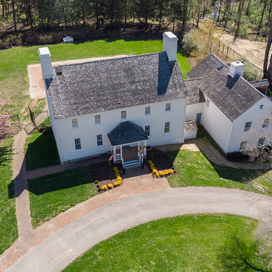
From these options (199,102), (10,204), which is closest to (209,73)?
(199,102)

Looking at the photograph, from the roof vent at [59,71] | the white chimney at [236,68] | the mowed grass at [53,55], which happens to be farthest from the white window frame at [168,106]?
the mowed grass at [53,55]

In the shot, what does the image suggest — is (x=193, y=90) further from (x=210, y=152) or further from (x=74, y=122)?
(x=74, y=122)

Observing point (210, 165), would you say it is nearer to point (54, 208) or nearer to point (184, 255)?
point (184, 255)

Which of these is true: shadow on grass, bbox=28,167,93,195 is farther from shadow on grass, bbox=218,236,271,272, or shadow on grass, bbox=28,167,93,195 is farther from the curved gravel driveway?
shadow on grass, bbox=218,236,271,272

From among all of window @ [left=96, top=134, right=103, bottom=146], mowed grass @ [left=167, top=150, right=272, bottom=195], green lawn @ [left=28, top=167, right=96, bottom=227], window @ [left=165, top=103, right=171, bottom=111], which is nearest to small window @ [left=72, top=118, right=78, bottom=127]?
window @ [left=96, top=134, right=103, bottom=146]

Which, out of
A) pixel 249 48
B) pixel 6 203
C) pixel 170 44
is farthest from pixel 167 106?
pixel 249 48
